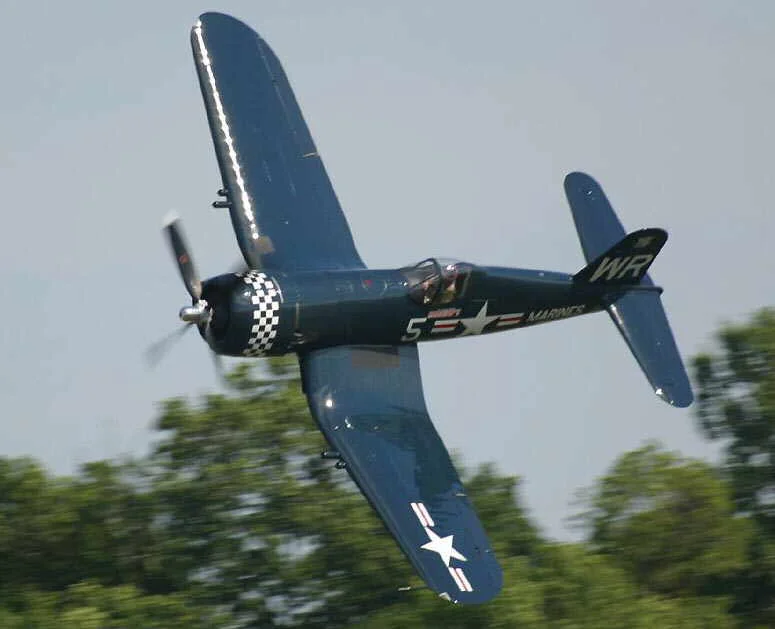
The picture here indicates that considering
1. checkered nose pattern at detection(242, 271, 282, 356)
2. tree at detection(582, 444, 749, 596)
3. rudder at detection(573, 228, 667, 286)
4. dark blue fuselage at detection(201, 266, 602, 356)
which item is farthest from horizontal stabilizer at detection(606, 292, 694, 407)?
tree at detection(582, 444, 749, 596)

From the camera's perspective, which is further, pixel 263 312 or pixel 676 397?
pixel 676 397

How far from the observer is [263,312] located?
24.3 m

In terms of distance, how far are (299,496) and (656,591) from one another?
7721mm

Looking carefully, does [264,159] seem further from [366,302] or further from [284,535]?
[284,535]

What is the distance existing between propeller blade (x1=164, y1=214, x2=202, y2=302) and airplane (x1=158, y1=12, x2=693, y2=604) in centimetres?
2

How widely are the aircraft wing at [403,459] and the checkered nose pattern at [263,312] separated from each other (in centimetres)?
78

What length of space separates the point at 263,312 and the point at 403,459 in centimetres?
257

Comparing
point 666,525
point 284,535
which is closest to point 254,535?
point 284,535

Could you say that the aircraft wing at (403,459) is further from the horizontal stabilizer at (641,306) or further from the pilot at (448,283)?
the horizontal stabilizer at (641,306)

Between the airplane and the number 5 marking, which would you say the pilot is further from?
the number 5 marking

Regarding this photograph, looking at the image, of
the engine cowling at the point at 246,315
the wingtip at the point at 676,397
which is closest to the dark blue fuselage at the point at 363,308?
the engine cowling at the point at 246,315

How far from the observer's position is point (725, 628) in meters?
34.8

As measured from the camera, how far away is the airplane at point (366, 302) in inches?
931

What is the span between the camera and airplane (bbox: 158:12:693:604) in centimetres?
2366
